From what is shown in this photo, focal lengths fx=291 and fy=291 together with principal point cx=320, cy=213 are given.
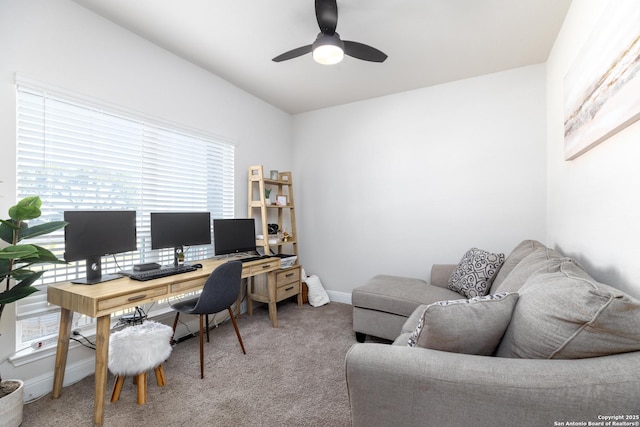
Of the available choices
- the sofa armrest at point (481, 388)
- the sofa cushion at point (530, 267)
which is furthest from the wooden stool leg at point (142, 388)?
the sofa cushion at point (530, 267)

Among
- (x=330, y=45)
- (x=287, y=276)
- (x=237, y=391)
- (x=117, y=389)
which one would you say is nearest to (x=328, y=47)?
(x=330, y=45)

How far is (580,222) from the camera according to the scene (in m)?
1.88

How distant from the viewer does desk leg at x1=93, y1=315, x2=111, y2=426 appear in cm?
165

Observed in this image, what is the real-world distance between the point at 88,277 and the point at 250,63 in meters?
2.30

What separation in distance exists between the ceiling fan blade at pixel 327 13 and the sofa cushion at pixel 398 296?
83.4 inches

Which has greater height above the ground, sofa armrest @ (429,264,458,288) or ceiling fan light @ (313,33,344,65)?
ceiling fan light @ (313,33,344,65)

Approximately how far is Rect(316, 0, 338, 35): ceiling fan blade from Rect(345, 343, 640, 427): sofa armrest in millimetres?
1945

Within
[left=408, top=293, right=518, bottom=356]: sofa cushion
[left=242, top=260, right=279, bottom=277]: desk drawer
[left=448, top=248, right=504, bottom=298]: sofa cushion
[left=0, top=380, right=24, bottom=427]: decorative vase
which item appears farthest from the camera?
[left=242, top=260, right=279, bottom=277]: desk drawer

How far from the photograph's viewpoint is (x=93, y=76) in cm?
219

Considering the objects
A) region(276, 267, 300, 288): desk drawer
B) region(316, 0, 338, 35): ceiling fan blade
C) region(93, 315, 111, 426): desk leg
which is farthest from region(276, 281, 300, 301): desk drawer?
region(316, 0, 338, 35): ceiling fan blade

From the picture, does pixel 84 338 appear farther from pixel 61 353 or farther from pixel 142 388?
pixel 142 388

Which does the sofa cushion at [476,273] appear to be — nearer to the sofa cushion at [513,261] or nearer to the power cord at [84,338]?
the sofa cushion at [513,261]

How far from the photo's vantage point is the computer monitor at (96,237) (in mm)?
1921

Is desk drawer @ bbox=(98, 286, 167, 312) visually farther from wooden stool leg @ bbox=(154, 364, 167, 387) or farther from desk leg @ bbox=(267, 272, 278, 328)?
desk leg @ bbox=(267, 272, 278, 328)
